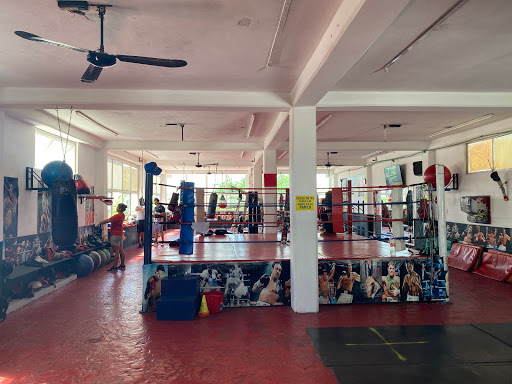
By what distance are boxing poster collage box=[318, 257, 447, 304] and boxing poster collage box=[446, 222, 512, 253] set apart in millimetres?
3083

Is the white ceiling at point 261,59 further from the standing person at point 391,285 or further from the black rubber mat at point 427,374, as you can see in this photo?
the black rubber mat at point 427,374

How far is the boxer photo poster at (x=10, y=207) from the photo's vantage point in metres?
5.89

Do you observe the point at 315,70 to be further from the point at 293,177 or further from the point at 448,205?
the point at 448,205

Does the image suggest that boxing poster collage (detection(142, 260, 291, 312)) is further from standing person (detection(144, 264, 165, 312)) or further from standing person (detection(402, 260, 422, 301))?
standing person (detection(402, 260, 422, 301))

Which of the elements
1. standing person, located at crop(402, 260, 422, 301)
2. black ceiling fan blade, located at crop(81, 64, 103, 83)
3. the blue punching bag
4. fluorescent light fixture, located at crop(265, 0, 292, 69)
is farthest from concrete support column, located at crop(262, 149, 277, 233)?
black ceiling fan blade, located at crop(81, 64, 103, 83)

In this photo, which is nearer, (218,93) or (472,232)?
(218,93)

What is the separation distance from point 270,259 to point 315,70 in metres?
3.00

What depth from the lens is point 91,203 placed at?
9.29 m

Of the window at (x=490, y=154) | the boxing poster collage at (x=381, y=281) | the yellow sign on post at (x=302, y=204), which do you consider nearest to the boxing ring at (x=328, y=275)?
the boxing poster collage at (x=381, y=281)

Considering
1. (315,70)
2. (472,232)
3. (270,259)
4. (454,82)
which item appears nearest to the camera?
(315,70)

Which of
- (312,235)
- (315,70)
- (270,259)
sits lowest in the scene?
(270,259)

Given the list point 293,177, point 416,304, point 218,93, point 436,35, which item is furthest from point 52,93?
point 416,304

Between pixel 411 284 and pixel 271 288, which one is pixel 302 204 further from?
pixel 411 284

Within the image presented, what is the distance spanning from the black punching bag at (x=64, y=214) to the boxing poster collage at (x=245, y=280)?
1.55 m
